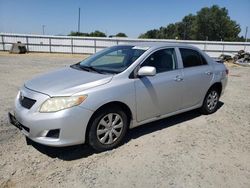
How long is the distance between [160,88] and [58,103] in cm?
183

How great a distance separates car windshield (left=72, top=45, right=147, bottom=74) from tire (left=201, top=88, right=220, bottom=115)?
2130mm

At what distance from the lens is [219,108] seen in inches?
260

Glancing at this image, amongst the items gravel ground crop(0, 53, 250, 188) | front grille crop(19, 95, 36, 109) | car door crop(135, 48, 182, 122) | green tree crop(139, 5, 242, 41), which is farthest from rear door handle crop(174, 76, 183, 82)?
green tree crop(139, 5, 242, 41)

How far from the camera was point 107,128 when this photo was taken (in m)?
3.96

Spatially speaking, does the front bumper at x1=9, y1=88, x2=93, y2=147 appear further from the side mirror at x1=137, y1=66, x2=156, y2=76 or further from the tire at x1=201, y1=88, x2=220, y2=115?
the tire at x1=201, y1=88, x2=220, y2=115

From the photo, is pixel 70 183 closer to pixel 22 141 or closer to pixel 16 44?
pixel 22 141

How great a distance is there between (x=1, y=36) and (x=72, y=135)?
1024 inches

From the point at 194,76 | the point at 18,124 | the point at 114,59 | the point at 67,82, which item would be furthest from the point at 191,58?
the point at 18,124

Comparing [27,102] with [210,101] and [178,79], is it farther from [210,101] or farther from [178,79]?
[210,101]

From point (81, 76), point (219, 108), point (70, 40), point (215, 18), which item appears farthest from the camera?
point (215, 18)

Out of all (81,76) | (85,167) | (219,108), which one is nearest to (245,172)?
(85,167)

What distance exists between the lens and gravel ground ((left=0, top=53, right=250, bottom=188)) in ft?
10.7

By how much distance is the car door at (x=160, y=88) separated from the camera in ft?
14.1

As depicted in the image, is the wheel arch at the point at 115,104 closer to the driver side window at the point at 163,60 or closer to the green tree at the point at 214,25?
the driver side window at the point at 163,60
